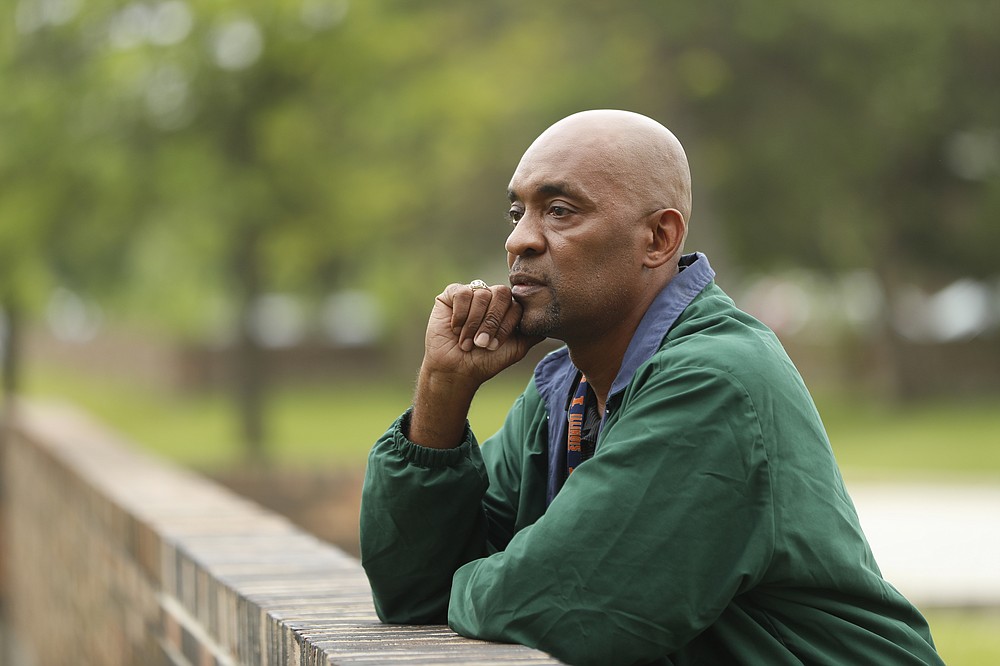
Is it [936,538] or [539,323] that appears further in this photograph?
[936,538]

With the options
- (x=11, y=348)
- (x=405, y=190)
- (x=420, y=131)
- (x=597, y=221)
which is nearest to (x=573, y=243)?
(x=597, y=221)

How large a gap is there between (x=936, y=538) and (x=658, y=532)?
10.3m

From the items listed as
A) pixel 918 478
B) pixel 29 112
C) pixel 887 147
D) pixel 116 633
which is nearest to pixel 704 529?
pixel 116 633

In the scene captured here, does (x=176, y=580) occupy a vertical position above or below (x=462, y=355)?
below

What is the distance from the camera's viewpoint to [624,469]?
2283 mm

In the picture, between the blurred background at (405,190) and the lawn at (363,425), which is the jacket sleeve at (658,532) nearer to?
the blurred background at (405,190)

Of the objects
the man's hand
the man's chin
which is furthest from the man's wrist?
the man's chin

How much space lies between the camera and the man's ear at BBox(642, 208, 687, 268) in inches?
102

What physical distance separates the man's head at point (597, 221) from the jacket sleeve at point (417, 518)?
328 millimetres

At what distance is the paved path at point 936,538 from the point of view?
9367mm

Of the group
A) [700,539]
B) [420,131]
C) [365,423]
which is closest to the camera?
[700,539]

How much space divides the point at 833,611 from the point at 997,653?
18.9ft

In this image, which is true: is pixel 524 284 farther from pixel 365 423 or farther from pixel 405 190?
pixel 365 423

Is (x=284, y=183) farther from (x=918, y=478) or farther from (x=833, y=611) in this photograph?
(x=833, y=611)
